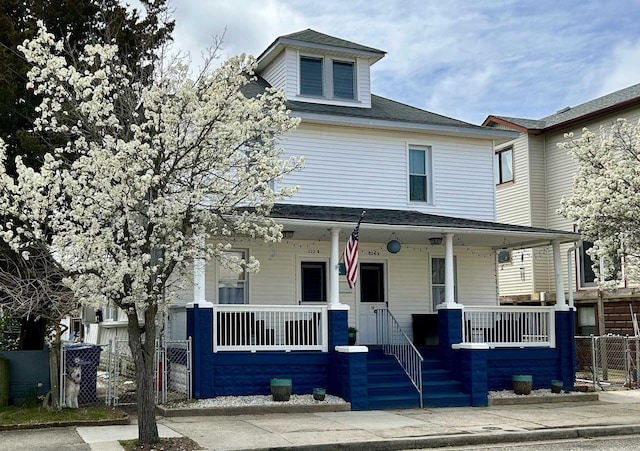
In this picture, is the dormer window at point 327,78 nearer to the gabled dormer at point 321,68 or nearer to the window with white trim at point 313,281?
the gabled dormer at point 321,68

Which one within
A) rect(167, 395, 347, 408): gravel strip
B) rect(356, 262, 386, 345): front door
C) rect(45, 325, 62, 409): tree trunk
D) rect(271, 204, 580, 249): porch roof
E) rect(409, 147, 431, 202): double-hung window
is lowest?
rect(167, 395, 347, 408): gravel strip

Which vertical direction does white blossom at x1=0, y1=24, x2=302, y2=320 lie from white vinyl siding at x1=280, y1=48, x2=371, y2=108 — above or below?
below

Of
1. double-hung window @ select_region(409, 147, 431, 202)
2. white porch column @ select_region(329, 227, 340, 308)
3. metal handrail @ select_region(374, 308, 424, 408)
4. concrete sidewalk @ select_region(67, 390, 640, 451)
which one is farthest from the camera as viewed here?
double-hung window @ select_region(409, 147, 431, 202)

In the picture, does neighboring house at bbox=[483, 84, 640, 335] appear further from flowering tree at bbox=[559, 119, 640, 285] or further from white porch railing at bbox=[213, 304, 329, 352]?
white porch railing at bbox=[213, 304, 329, 352]

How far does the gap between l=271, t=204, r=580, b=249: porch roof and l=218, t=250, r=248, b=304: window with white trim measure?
150 cm

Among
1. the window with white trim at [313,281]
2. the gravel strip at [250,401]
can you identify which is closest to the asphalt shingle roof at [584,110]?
the window with white trim at [313,281]

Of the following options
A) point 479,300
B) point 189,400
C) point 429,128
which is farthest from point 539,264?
point 189,400

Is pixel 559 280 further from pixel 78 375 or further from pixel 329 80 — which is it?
pixel 78 375

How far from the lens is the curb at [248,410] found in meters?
13.3

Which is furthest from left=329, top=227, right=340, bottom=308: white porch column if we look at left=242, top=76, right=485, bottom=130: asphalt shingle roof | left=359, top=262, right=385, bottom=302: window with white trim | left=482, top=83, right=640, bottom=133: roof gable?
left=482, top=83, right=640, bottom=133: roof gable

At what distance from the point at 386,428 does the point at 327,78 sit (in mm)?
10262

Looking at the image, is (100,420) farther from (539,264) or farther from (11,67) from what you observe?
(539,264)

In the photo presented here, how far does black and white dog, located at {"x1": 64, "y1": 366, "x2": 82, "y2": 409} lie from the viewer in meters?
13.5

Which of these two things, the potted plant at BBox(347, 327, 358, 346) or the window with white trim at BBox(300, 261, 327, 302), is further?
the window with white trim at BBox(300, 261, 327, 302)
